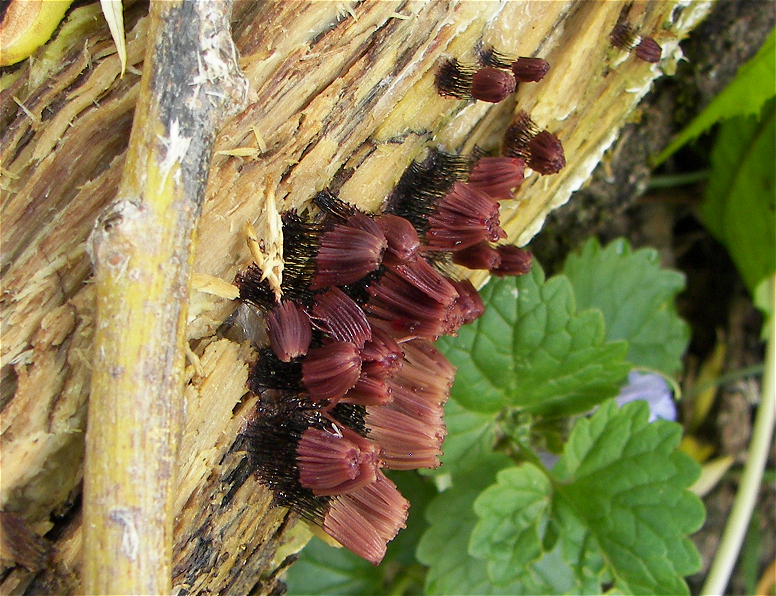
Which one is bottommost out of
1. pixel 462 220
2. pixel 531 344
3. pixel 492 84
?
pixel 531 344

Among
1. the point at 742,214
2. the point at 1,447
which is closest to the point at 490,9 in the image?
the point at 1,447

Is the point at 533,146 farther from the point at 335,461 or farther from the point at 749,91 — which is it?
the point at 749,91

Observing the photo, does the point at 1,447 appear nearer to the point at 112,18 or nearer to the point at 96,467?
the point at 96,467

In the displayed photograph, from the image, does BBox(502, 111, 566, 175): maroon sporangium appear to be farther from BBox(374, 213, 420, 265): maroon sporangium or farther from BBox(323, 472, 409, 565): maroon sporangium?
BBox(323, 472, 409, 565): maroon sporangium

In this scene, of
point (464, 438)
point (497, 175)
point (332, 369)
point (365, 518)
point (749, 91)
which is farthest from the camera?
point (749, 91)

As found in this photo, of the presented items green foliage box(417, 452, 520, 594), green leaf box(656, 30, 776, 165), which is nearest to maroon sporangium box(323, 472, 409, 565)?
green foliage box(417, 452, 520, 594)

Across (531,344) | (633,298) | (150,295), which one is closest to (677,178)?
(633,298)

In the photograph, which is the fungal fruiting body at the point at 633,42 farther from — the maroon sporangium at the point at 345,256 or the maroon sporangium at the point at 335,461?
the maroon sporangium at the point at 335,461
